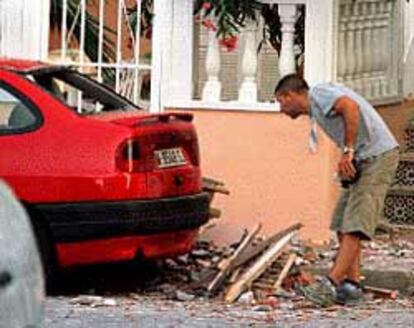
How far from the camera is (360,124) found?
32.8ft

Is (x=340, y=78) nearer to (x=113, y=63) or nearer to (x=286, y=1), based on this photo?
(x=286, y=1)

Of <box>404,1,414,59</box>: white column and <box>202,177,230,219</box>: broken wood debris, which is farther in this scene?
<box>404,1,414,59</box>: white column

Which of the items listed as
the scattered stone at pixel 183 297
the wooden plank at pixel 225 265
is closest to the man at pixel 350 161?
the wooden plank at pixel 225 265

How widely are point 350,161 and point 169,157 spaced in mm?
1194

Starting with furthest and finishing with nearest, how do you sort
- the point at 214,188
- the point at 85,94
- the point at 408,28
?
the point at 408,28, the point at 214,188, the point at 85,94

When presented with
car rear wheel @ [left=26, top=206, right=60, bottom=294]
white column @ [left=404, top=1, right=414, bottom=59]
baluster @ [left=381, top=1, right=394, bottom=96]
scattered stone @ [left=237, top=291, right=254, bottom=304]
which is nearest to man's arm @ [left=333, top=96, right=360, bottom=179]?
scattered stone @ [left=237, top=291, right=254, bottom=304]

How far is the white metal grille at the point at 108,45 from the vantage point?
41.9 feet

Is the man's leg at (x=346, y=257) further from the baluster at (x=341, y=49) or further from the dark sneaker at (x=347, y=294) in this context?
the baluster at (x=341, y=49)

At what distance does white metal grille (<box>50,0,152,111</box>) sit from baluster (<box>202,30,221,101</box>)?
53 cm

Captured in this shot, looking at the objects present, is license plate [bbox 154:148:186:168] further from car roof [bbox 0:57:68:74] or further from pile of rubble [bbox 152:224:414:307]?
car roof [bbox 0:57:68:74]

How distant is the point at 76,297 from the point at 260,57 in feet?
10.4

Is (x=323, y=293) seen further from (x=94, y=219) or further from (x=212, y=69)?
(x=212, y=69)

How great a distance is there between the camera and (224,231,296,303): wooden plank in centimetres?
1036

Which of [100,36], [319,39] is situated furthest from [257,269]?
[100,36]
